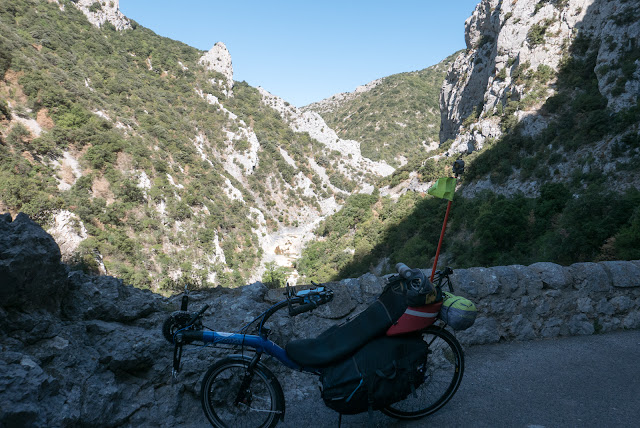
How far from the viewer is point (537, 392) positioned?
3.09m

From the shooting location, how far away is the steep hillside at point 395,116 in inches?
3386

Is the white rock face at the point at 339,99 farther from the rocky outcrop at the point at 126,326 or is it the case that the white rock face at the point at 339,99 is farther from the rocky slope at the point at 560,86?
the rocky outcrop at the point at 126,326

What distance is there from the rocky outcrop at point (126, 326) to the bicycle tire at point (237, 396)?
0.30 m

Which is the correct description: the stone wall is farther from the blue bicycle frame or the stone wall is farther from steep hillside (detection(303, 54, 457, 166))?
steep hillside (detection(303, 54, 457, 166))

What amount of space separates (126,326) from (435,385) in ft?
9.48

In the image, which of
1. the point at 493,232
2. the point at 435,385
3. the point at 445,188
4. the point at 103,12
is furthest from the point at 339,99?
the point at 435,385

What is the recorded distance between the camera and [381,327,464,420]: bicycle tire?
→ 275cm

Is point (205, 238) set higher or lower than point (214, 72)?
lower

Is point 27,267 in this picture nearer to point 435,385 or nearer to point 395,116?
point 435,385

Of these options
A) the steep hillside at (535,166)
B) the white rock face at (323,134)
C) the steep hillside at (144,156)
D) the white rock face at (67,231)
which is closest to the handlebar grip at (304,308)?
the steep hillside at (535,166)

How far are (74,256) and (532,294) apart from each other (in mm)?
20156

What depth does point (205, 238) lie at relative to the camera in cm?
2945

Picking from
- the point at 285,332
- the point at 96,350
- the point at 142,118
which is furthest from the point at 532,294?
the point at 142,118

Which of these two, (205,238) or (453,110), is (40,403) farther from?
(453,110)
